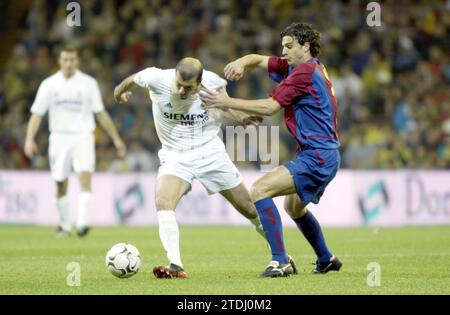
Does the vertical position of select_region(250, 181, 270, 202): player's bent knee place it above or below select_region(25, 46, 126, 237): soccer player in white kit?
below

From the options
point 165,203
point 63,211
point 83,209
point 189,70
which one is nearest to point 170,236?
point 165,203

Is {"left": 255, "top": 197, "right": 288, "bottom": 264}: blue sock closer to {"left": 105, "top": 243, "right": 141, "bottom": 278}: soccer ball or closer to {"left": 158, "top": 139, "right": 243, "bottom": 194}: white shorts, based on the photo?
{"left": 158, "top": 139, "right": 243, "bottom": 194}: white shorts

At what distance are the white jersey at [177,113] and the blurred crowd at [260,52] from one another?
9.74 meters

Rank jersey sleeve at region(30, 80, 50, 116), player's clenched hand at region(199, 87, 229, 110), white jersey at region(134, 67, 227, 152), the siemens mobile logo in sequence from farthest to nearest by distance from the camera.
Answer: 1. jersey sleeve at region(30, 80, 50, 116)
2. the siemens mobile logo
3. white jersey at region(134, 67, 227, 152)
4. player's clenched hand at region(199, 87, 229, 110)

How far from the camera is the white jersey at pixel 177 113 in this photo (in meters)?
9.23

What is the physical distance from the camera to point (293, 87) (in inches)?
338

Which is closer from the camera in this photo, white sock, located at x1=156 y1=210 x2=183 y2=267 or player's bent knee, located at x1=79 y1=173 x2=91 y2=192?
white sock, located at x1=156 y1=210 x2=183 y2=267

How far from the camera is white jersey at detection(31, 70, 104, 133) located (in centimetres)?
1464

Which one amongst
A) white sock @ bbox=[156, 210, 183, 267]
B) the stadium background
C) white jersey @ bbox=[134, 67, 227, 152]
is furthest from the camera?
the stadium background

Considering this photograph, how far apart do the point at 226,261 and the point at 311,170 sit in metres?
2.36

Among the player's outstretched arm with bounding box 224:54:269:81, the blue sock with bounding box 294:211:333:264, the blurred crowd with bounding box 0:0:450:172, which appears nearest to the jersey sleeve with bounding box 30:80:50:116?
the blurred crowd with bounding box 0:0:450:172

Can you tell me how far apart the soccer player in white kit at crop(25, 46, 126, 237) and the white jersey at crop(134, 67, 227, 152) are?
5.15 meters

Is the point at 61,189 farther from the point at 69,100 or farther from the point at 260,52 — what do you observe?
the point at 260,52
